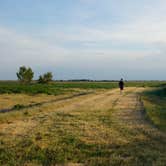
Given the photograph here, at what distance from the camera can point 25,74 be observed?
128m

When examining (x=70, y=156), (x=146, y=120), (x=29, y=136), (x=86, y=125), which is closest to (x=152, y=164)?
(x=70, y=156)

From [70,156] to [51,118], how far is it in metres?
8.11

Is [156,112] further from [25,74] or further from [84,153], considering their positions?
[25,74]

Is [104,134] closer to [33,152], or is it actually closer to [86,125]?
[86,125]

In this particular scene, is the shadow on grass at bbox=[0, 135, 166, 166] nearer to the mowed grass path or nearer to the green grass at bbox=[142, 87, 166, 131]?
the mowed grass path

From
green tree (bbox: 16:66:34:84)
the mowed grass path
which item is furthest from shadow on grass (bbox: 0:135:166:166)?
→ green tree (bbox: 16:66:34:84)

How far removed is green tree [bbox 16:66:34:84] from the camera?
127m

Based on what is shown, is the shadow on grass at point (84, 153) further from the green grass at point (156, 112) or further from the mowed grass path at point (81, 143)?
the green grass at point (156, 112)

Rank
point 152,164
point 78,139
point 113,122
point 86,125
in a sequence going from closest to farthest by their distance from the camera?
point 152,164 → point 78,139 → point 86,125 → point 113,122

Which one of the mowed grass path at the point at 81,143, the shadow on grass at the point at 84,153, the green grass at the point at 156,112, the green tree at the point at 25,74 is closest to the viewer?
the shadow on grass at the point at 84,153

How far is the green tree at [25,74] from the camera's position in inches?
4998

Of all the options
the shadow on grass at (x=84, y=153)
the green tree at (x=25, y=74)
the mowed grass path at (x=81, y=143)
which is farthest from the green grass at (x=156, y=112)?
the green tree at (x=25, y=74)

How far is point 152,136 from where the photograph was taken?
12.4 m

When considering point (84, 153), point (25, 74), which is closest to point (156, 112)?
point (84, 153)
